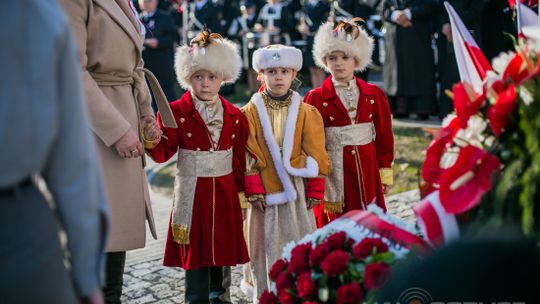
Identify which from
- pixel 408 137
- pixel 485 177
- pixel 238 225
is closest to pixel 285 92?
pixel 238 225

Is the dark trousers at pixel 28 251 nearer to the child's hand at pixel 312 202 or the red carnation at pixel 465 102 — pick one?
the red carnation at pixel 465 102

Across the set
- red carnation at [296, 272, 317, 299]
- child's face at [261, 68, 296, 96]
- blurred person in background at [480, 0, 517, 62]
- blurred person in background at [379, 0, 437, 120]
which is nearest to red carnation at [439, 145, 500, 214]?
red carnation at [296, 272, 317, 299]

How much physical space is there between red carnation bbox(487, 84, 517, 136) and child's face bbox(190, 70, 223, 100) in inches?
76.9

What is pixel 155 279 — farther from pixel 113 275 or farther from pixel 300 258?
pixel 300 258

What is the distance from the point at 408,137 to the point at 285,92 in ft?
13.9

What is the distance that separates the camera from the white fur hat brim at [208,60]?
13.3ft

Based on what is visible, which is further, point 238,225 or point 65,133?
point 238,225

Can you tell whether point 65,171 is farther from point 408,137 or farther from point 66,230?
point 408,137

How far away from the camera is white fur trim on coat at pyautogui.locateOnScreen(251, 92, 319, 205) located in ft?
13.8

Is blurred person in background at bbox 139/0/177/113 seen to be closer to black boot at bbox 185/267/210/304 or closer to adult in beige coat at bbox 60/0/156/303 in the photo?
black boot at bbox 185/267/210/304

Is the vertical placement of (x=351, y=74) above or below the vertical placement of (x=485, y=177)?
above

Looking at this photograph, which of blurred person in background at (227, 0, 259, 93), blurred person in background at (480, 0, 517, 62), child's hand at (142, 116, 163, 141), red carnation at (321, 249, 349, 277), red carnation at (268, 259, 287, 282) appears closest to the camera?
red carnation at (321, 249, 349, 277)

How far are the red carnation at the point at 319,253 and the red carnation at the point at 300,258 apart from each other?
0.09ft

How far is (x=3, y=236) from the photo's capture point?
1.83m
